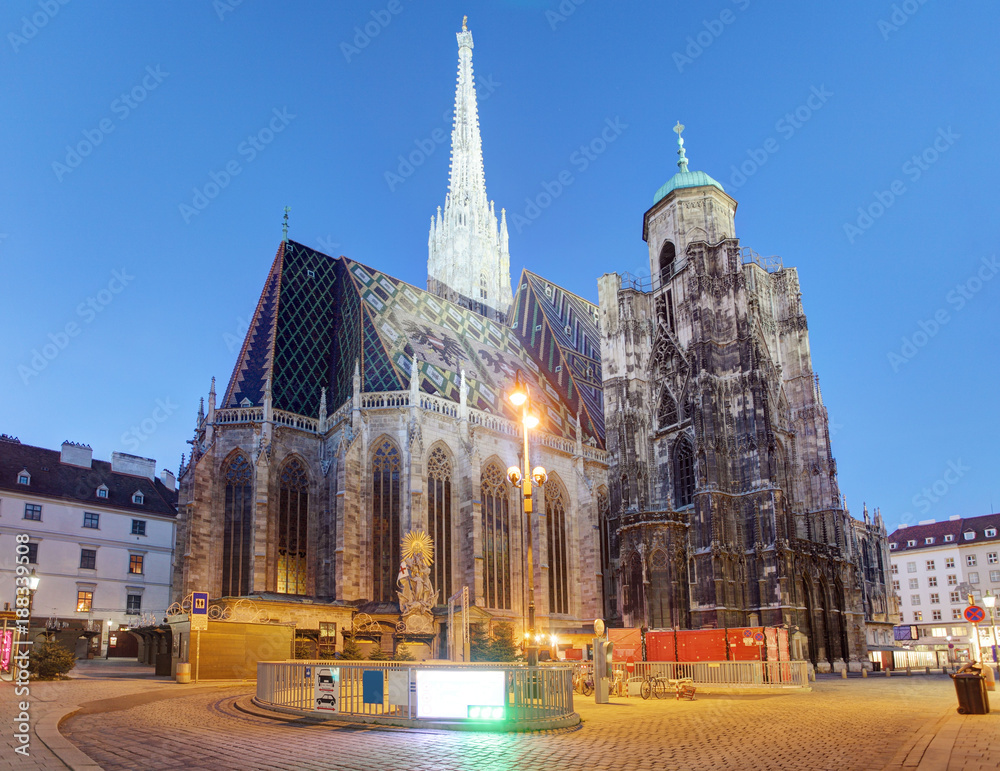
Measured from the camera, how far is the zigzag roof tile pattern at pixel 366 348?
133 feet

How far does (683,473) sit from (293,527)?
19.4 metres

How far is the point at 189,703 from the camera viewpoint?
1605 cm

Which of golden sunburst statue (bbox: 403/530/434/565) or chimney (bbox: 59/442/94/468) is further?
chimney (bbox: 59/442/94/468)

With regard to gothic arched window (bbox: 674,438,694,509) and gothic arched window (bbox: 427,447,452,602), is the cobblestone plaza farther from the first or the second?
gothic arched window (bbox: 674,438,694,509)

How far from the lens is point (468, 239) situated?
230ft

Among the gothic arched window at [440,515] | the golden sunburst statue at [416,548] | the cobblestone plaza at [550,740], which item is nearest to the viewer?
the cobblestone plaza at [550,740]

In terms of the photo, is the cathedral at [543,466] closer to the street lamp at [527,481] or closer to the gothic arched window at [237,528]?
the gothic arched window at [237,528]

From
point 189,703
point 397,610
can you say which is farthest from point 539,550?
point 189,703

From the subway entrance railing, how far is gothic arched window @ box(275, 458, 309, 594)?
2552 cm

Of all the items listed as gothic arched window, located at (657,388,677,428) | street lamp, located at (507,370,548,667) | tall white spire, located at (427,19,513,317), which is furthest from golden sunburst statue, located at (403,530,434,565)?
tall white spire, located at (427,19,513,317)

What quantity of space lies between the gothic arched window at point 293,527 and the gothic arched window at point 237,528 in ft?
4.82

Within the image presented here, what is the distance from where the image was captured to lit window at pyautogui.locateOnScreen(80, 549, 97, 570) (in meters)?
42.6

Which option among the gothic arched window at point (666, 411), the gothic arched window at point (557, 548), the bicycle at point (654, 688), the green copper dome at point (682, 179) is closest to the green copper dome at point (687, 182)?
the green copper dome at point (682, 179)

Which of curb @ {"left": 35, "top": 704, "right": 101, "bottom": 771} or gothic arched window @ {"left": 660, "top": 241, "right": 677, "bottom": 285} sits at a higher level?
gothic arched window @ {"left": 660, "top": 241, "right": 677, "bottom": 285}
